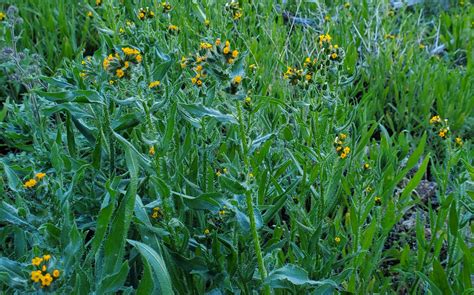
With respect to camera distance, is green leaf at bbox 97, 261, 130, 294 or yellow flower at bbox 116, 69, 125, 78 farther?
yellow flower at bbox 116, 69, 125, 78

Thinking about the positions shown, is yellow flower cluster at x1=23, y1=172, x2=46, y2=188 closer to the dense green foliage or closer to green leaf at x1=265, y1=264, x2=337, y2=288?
the dense green foliage

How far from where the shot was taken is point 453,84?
346cm

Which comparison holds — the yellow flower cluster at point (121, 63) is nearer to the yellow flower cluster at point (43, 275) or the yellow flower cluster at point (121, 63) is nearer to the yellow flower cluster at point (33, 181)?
the yellow flower cluster at point (33, 181)

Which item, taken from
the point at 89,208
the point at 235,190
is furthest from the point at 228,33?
the point at 235,190

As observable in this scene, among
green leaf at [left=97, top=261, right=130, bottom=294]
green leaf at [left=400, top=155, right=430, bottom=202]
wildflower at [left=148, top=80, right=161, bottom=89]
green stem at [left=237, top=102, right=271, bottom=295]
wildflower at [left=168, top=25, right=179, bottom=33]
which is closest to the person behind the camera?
green leaf at [left=97, top=261, right=130, bottom=294]

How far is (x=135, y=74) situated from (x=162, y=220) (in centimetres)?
47

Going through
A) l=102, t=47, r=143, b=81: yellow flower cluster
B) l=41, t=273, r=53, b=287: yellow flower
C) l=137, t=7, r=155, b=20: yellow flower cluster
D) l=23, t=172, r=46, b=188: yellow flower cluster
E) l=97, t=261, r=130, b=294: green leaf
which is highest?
l=102, t=47, r=143, b=81: yellow flower cluster

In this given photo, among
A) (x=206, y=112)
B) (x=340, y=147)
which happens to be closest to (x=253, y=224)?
(x=206, y=112)

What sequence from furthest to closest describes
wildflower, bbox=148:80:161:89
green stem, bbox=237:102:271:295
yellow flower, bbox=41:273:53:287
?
wildflower, bbox=148:80:161:89 → green stem, bbox=237:102:271:295 → yellow flower, bbox=41:273:53:287

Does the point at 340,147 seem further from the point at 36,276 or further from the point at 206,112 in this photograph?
the point at 36,276

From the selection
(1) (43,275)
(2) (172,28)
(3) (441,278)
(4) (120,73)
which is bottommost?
(3) (441,278)

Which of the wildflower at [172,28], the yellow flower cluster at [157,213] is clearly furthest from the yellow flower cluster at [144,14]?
the yellow flower cluster at [157,213]

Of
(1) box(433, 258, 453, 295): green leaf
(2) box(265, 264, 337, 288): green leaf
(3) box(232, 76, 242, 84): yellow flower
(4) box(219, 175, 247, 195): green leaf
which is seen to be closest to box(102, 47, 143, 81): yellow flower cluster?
(3) box(232, 76, 242, 84): yellow flower

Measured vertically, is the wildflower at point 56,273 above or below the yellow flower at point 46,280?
above
